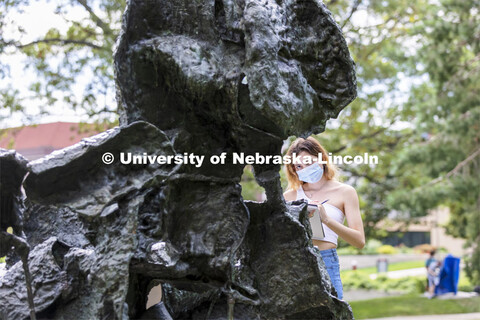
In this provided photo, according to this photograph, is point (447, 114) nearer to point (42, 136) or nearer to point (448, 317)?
point (448, 317)

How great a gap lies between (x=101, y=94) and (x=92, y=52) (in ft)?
2.68

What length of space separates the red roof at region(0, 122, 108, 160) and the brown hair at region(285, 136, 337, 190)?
5.00 meters

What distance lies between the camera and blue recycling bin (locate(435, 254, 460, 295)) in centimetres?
1327

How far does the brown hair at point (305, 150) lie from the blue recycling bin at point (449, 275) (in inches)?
425

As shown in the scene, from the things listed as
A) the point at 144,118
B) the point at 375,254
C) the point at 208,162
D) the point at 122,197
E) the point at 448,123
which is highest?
the point at 448,123

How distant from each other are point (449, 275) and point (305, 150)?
11.6 m

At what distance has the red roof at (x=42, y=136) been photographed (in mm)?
8359

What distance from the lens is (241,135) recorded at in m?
2.58

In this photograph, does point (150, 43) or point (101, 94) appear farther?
point (101, 94)

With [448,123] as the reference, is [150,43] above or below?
below

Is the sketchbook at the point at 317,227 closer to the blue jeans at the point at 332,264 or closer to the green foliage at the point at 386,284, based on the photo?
the blue jeans at the point at 332,264

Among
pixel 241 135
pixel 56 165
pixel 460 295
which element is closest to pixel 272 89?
pixel 241 135

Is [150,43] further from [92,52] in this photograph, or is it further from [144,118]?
[92,52]

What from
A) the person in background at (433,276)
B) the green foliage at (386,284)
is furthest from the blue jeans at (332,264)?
the green foliage at (386,284)
